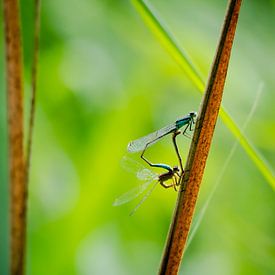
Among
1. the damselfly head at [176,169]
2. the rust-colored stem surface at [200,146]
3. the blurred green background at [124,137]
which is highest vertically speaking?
the blurred green background at [124,137]

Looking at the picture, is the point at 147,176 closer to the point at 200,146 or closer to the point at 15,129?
the point at 15,129

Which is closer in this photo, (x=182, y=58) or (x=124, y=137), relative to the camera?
(x=182, y=58)

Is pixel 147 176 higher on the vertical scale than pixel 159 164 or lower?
higher

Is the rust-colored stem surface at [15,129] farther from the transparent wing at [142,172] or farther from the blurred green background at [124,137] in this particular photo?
the blurred green background at [124,137]

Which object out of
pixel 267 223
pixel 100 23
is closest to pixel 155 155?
pixel 267 223

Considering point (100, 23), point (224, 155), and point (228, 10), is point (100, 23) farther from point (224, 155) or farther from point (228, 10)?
point (228, 10)

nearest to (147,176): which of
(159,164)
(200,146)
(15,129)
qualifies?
(159,164)

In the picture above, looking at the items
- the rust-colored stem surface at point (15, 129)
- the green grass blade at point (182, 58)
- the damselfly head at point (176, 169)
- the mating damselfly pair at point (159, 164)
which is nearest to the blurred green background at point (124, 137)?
the mating damselfly pair at point (159, 164)
